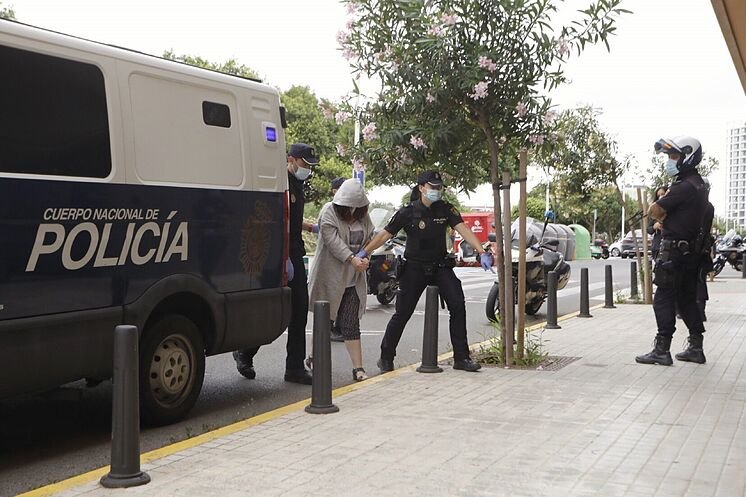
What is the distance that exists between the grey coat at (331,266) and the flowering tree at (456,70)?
113cm

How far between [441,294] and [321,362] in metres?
2.31

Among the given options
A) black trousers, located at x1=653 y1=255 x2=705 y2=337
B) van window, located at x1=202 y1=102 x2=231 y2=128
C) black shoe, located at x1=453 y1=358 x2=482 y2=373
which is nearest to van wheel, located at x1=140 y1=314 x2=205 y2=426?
van window, located at x1=202 y1=102 x2=231 y2=128

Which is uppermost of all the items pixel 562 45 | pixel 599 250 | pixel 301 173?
pixel 562 45

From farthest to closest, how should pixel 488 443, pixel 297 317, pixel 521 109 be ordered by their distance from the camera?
pixel 521 109 → pixel 297 317 → pixel 488 443

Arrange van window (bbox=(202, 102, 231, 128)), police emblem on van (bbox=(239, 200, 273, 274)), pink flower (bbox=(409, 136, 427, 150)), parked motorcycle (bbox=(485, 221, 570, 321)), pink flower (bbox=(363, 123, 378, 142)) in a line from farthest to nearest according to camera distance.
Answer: parked motorcycle (bbox=(485, 221, 570, 321)) < pink flower (bbox=(363, 123, 378, 142)) < pink flower (bbox=(409, 136, 427, 150)) < police emblem on van (bbox=(239, 200, 273, 274)) < van window (bbox=(202, 102, 231, 128))

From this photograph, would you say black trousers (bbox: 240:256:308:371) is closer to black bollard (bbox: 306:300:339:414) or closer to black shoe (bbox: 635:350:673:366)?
black bollard (bbox: 306:300:339:414)

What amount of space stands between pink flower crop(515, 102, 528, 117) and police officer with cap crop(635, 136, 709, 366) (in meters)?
1.46

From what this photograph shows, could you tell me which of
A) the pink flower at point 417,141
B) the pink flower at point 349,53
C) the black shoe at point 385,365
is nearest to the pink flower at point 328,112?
the pink flower at point 349,53

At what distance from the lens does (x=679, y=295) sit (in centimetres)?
861

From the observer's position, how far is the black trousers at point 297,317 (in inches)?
312

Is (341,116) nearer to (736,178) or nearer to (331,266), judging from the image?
(331,266)

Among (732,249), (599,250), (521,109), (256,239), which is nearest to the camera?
(256,239)

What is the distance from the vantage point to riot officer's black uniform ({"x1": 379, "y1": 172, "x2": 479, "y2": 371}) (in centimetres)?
815

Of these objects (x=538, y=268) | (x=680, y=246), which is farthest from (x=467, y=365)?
(x=538, y=268)
